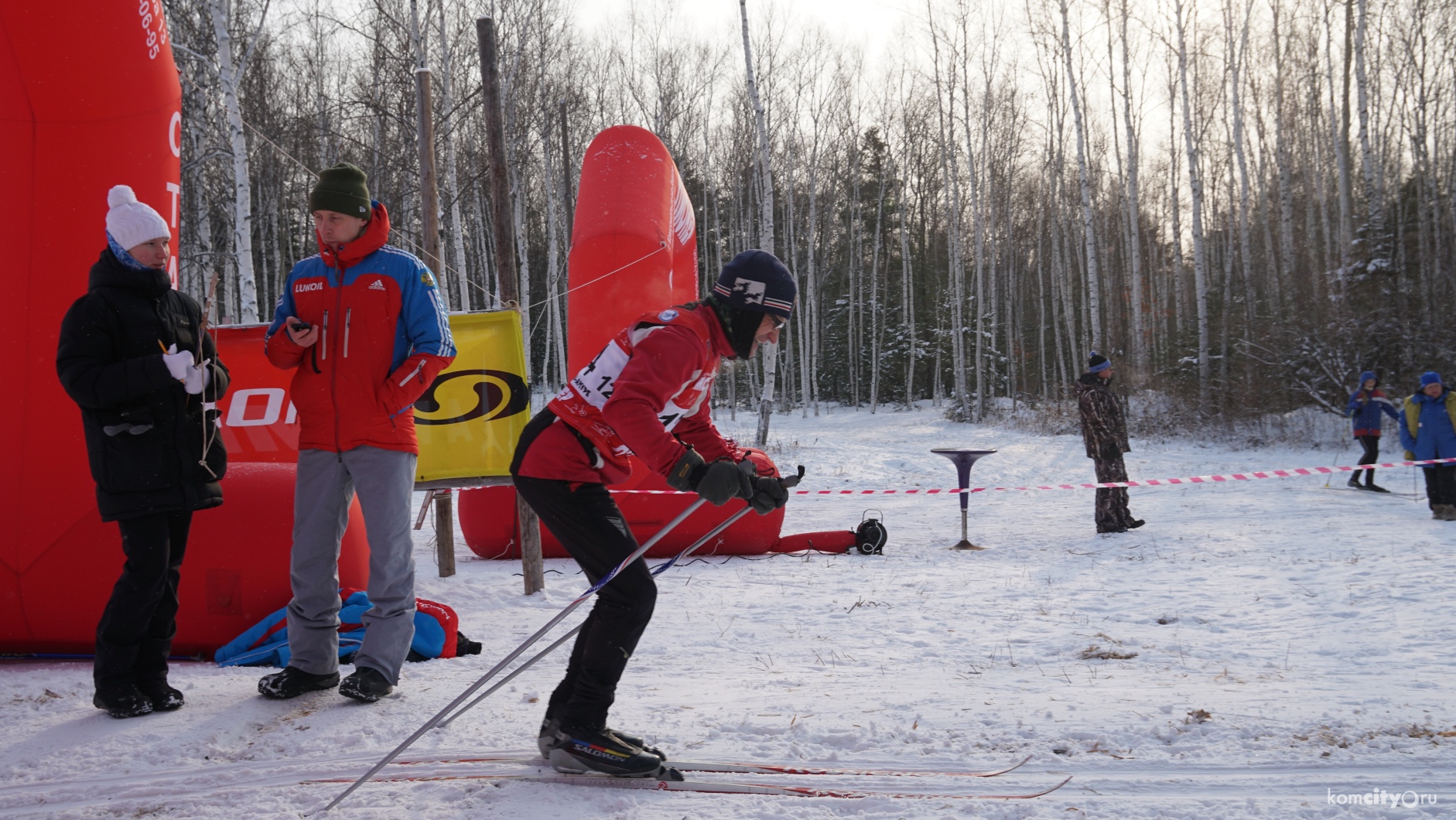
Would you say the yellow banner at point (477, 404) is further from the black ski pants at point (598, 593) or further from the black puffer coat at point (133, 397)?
the black ski pants at point (598, 593)

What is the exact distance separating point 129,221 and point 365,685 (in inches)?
78.7

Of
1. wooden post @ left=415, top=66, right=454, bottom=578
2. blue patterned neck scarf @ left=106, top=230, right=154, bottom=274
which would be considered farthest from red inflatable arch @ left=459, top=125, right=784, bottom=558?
blue patterned neck scarf @ left=106, top=230, right=154, bottom=274

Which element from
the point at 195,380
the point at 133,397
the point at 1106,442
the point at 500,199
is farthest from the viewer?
the point at 1106,442

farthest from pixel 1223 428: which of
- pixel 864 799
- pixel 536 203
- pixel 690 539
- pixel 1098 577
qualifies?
pixel 536 203

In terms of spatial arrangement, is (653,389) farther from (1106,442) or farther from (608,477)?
(1106,442)

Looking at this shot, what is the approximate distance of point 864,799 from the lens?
2768 mm

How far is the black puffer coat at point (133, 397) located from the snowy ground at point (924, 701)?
0.87 meters

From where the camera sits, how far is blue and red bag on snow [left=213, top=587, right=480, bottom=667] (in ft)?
13.9

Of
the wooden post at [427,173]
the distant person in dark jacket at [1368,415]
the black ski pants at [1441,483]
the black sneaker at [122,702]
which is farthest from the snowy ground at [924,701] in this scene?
the distant person in dark jacket at [1368,415]

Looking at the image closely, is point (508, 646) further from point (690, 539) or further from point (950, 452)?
point (950, 452)

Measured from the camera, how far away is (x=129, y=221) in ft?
11.0

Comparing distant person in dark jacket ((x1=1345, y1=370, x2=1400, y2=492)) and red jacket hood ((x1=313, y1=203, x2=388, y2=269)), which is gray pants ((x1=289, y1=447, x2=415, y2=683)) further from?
distant person in dark jacket ((x1=1345, y1=370, x2=1400, y2=492))

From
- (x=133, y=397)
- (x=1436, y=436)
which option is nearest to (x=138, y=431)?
(x=133, y=397)

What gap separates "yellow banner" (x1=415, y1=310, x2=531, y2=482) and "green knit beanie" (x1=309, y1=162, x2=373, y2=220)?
2972 mm
